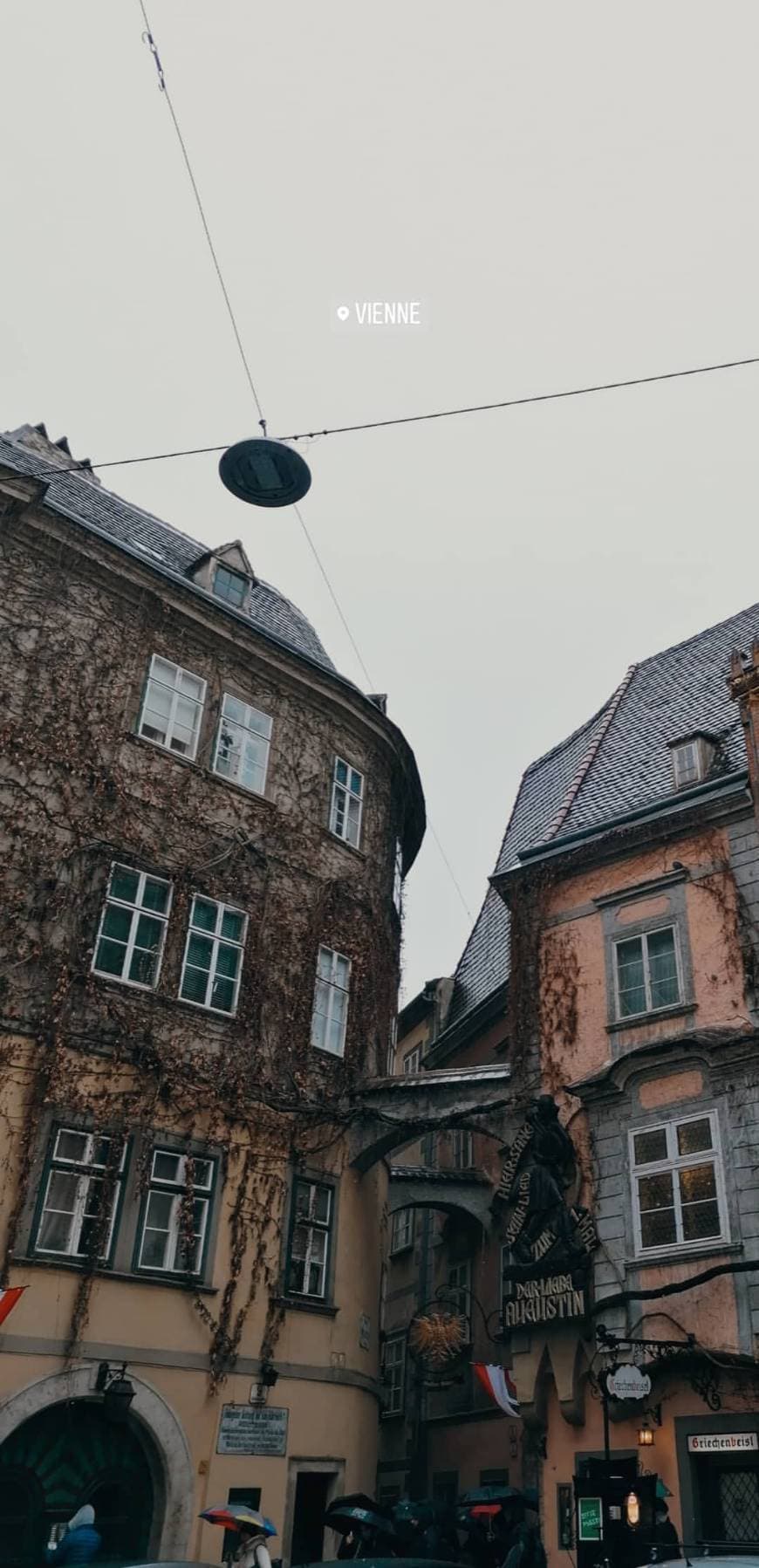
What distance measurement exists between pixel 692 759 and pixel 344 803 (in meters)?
6.28

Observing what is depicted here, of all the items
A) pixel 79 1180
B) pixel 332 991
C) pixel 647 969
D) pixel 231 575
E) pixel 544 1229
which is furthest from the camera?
pixel 231 575

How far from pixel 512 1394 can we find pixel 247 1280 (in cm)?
411

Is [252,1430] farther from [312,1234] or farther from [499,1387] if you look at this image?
[499,1387]

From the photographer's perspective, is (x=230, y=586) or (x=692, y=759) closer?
(x=692, y=759)

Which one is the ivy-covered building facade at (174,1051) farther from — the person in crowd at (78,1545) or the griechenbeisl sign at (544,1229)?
the griechenbeisl sign at (544,1229)

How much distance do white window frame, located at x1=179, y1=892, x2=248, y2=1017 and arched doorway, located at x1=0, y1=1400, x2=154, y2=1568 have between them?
5.33 metres

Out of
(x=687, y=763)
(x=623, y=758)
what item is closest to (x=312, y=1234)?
(x=687, y=763)

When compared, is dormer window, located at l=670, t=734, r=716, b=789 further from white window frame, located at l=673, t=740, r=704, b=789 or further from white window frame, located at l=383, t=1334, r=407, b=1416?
white window frame, located at l=383, t=1334, r=407, b=1416

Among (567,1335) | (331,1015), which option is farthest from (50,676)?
(567,1335)

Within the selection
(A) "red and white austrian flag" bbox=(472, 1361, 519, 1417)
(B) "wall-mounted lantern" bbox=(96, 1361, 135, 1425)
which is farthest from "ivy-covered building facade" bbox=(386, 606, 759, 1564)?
(B) "wall-mounted lantern" bbox=(96, 1361, 135, 1425)

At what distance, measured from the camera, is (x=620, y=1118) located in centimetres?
1703

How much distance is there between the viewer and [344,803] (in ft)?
70.9

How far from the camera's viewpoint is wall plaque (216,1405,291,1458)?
1581 cm

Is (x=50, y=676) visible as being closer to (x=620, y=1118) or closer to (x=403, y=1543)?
(x=620, y=1118)
